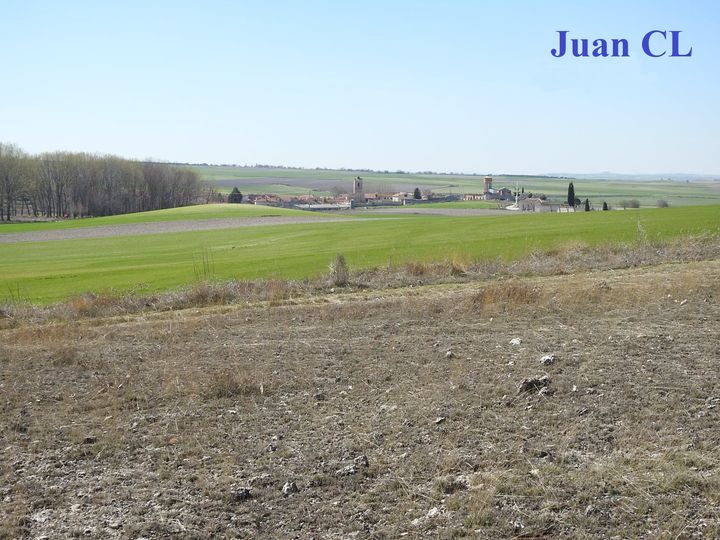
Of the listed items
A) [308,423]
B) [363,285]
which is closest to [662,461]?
[308,423]

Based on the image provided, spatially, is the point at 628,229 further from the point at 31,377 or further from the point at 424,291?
the point at 31,377

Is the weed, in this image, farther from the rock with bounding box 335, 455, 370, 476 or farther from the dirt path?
the dirt path

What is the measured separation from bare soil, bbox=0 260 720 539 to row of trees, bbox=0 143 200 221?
100 metres

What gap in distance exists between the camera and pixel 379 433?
6.89 metres

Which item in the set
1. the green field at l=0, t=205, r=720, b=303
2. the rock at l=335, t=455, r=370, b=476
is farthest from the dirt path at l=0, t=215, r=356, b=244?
the rock at l=335, t=455, r=370, b=476

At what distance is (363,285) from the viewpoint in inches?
844

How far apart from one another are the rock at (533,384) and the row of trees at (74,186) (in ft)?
342

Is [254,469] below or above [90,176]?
below

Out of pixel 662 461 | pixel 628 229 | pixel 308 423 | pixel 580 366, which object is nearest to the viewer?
pixel 662 461

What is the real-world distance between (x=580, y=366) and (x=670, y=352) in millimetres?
1508

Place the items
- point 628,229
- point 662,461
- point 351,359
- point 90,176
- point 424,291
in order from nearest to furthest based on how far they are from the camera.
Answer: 1. point 662,461
2. point 351,359
3. point 424,291
4. point 628,229
5. point 90,176

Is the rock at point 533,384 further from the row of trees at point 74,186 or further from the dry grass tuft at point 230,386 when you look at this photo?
the row of trees at point 74,186

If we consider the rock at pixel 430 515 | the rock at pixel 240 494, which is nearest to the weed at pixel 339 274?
the rock at pixel 240 494

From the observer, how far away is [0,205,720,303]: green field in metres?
26.2
